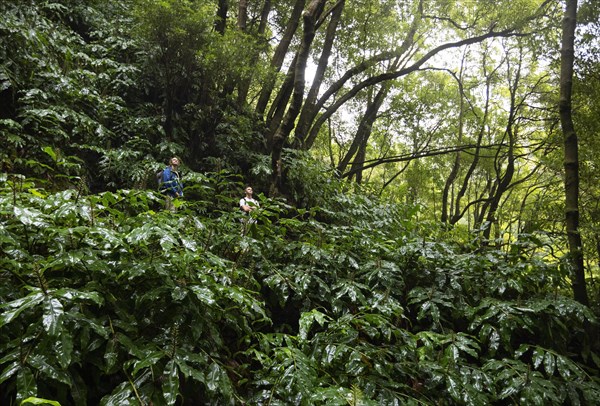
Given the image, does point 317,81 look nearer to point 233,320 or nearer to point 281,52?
point 281,52

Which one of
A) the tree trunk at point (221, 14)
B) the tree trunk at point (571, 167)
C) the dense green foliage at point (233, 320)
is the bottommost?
the dense green foliage at point (233, 320)

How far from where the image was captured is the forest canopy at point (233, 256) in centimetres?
212

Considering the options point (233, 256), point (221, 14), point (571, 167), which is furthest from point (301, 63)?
point (221, 14)

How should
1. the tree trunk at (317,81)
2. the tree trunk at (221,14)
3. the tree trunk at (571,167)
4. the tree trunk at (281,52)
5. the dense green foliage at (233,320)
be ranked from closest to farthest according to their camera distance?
1. the dense green foliage at (233,320)
2. the tree trunk at (571,167)
3. the tree trunk at (281,52)
4. the tree trunk at (221,14)
5. the tree trunk at (317,81)

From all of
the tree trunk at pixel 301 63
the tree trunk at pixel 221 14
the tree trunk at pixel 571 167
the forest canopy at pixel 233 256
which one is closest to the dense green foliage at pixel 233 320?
the forest canopy at pixel 233 256

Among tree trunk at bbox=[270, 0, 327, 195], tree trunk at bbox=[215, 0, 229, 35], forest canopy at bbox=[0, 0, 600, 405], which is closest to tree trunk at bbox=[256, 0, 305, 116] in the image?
forest canopy at bbox=[0, 0, 600, 405]

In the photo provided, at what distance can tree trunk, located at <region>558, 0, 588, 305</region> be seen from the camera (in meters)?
4.06

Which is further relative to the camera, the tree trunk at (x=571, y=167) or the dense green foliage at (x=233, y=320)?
the tree trunk at (x=571, y=167)

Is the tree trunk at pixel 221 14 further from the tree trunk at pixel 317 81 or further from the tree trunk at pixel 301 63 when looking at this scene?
the tree trunk at pixel 301 63

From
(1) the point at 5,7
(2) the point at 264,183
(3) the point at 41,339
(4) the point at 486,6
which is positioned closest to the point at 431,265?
(3) the point at 41,339

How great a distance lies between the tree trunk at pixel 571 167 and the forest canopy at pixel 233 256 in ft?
0.12

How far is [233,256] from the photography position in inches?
157

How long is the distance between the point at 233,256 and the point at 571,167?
410cm

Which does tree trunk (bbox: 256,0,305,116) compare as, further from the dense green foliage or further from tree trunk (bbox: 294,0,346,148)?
the dense green foliage
